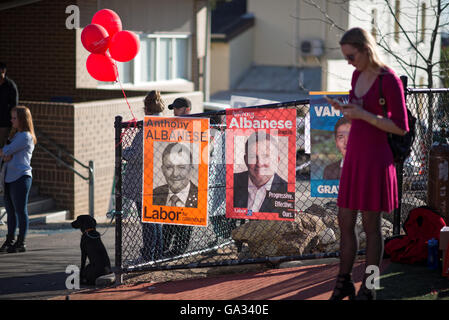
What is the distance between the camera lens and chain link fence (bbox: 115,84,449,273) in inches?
251

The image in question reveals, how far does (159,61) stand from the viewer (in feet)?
62.3

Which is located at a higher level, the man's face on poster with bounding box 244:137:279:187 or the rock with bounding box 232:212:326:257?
the man's face on poster with bounding box 244:137:279:187

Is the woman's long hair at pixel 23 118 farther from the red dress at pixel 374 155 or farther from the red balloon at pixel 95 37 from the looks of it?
the red dress at pixel 374 155

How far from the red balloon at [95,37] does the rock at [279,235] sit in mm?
3248

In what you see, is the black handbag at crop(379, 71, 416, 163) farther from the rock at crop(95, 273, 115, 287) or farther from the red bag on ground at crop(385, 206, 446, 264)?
the rock at crop(95, 273, 115, 287)

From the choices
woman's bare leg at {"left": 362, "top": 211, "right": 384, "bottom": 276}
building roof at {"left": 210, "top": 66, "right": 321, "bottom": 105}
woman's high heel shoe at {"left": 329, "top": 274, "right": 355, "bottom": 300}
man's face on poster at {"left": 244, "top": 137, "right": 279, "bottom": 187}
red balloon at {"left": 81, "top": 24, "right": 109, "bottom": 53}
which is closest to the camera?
woman's bare leg at {"left": 362, "top": 211, "right": 384, "bottom": 276}

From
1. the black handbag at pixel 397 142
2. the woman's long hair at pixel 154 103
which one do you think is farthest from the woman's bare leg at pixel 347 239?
the woman's long hair at pixel 154 103

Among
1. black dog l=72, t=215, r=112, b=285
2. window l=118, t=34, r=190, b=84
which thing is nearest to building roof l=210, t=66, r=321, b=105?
window l=118, t=34, r=190, b=84

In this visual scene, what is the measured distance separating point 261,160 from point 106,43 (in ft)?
11.8

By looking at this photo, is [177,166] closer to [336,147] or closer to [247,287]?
[247,287]

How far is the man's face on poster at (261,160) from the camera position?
246 inches

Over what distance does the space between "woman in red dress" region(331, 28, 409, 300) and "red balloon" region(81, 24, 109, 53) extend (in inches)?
189

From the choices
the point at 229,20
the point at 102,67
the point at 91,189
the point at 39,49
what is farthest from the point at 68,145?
Answer: the point at 229,20
